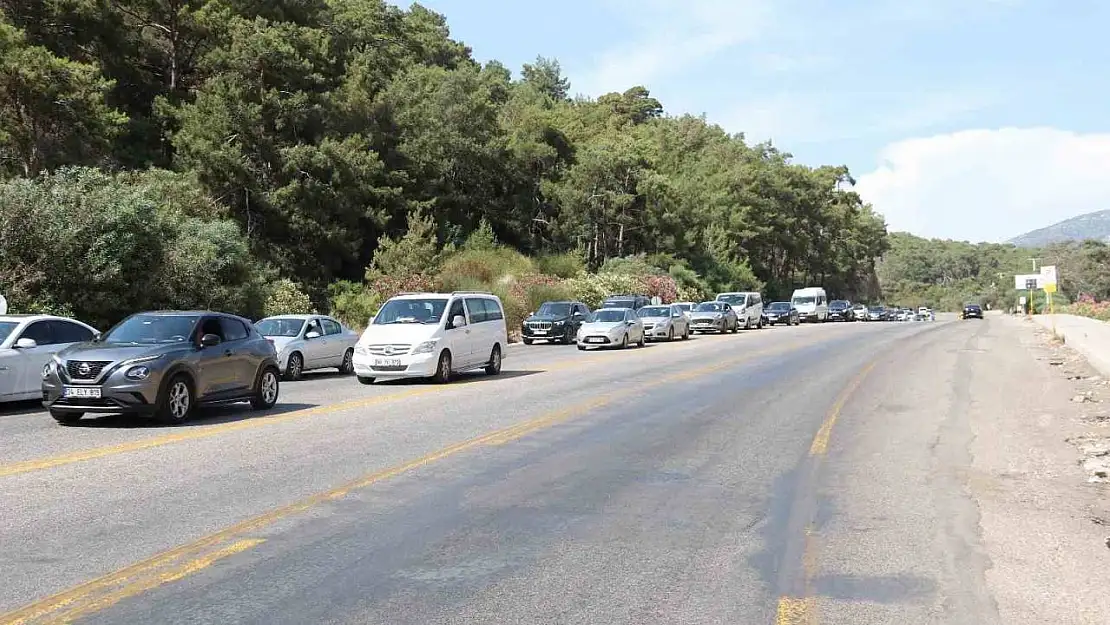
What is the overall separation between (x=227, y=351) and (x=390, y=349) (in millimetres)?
5302

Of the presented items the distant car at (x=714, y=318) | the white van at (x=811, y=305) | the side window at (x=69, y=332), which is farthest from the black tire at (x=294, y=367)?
the white van at (x=811, y=305)

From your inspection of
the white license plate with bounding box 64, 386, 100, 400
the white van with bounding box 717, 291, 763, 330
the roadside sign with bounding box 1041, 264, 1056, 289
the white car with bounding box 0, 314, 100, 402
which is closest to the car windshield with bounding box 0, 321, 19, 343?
the white car with bounding box 0, 314, 100, 402

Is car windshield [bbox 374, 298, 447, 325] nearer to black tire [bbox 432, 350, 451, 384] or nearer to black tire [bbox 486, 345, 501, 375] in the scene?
black tire [bbox 432, 350, 451, 384]

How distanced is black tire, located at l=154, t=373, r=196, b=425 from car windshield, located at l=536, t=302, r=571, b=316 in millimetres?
25122

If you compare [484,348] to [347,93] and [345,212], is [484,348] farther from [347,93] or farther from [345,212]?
[347,93]

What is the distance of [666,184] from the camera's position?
2975 inches

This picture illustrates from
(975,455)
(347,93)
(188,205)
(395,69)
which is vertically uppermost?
(395,69)

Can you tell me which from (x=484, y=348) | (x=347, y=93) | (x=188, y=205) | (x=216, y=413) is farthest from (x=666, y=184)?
(x=216, y=413)

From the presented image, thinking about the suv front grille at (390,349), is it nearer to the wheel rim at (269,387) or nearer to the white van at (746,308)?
the wheel rim at (269,387)

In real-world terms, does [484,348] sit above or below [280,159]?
below

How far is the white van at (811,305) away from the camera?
68.2m

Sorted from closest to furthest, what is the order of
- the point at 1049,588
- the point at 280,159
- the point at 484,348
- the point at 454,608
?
the point at 454,608
the point at 1049,588
the point at 484,348
the point at 280,159

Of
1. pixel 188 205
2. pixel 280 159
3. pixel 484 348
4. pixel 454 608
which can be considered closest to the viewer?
pixel 454 608

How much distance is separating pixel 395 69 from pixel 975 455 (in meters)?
66.5
